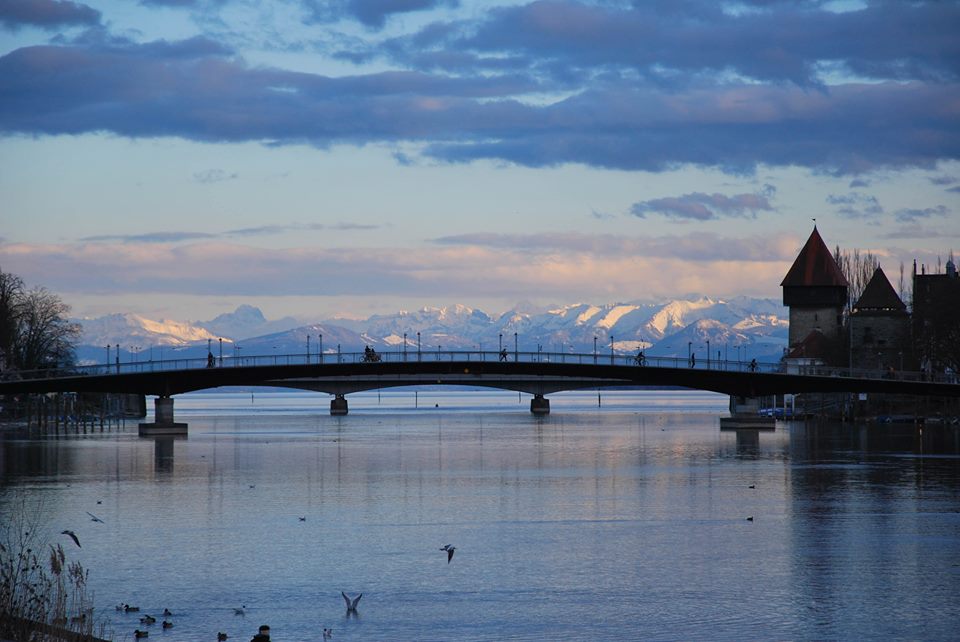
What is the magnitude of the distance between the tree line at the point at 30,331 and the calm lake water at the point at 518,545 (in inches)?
1901

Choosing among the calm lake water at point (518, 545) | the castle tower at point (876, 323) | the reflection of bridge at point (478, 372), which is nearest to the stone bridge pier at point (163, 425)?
the reflection of bridge at point (478, 372)

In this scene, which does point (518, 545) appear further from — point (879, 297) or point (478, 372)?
point (879, 297)

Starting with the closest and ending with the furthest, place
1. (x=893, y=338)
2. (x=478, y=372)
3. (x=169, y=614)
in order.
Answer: (x=169, y=614) < (x=478, y=372) < (x=893, y=338)

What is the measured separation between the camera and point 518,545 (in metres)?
35.3

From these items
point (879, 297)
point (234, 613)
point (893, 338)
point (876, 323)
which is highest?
point (879, 297)

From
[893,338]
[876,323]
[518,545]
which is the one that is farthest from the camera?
[876,323]

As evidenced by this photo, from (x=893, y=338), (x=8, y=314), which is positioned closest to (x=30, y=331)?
(x=8, y=314)

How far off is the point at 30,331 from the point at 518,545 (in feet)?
332

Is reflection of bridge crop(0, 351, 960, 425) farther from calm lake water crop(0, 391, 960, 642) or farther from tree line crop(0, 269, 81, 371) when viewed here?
calm lake water crop(0, 391, 960, 642)

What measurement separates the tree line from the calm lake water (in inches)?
1901

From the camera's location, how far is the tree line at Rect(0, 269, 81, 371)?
118 m

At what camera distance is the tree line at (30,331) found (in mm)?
118287

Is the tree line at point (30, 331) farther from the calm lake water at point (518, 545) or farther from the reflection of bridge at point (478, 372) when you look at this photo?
the calm lake water at point (518, 545)

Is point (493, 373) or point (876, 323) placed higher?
point (876, 323)
